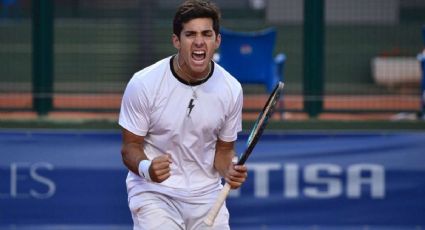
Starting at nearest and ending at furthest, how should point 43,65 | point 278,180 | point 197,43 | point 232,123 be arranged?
point 197,43, point 232,123, point 278,180, point 43,65

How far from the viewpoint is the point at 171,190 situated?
5.82 metres

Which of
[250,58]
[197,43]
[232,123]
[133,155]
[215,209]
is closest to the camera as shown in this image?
[215,209]

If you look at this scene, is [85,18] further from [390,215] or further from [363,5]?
[390,215]

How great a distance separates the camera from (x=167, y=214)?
18.9 ft

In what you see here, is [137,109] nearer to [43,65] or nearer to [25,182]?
[25,182]

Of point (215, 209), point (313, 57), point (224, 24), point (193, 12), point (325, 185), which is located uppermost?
point (193, 12)

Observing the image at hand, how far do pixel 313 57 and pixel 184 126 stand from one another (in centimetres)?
379

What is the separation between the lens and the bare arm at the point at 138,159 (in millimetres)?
5387

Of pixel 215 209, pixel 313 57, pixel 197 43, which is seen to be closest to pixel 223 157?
pixel 215 209

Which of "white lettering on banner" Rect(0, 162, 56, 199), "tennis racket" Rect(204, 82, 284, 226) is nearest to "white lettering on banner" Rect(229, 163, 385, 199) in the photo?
"white lettering on banner" Rect(0, 162, 56, 199)

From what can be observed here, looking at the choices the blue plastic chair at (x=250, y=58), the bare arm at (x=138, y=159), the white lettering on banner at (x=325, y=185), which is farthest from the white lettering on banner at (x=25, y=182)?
the bare arm at (x=138, y=159)

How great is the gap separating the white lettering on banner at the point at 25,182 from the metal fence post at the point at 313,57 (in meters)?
2.36

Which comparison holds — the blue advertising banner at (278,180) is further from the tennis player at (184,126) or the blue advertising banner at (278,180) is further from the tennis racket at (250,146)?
the tennis racket at (250,146)

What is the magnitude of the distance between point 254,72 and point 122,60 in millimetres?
1187
